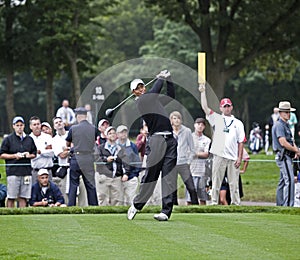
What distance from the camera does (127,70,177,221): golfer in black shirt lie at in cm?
1178

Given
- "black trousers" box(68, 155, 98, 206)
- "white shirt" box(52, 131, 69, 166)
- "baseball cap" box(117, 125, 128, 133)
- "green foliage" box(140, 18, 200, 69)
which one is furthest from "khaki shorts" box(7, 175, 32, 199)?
"green foliage" box(140, 18, 200, 69)

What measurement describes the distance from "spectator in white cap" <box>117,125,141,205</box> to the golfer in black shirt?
5886 millimetres

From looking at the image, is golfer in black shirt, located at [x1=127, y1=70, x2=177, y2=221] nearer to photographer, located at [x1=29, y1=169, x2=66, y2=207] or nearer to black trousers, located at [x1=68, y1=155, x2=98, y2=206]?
photographer, located at [x1=29, y1=169, x2=66, y2=207]

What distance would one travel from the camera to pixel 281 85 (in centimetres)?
6894

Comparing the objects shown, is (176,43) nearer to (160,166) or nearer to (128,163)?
(128,163)

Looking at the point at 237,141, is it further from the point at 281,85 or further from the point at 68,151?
the point at 281,85

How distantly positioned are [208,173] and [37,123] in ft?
13.1

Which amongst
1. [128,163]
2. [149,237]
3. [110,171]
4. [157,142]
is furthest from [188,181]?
[149,237]

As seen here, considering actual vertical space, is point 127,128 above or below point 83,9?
below

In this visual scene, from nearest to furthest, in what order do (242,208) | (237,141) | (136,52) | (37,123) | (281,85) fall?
1. (242,208)
2. (237,141)
3. (37,123)
4. (281,85)
5. (136,52)

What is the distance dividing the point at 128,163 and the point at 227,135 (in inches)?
101

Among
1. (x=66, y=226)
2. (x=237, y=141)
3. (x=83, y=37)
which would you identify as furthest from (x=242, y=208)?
(x=83, y=37)

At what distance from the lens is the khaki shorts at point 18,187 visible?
1645 cm

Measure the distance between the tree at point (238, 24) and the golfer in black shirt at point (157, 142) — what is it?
20548 mm
